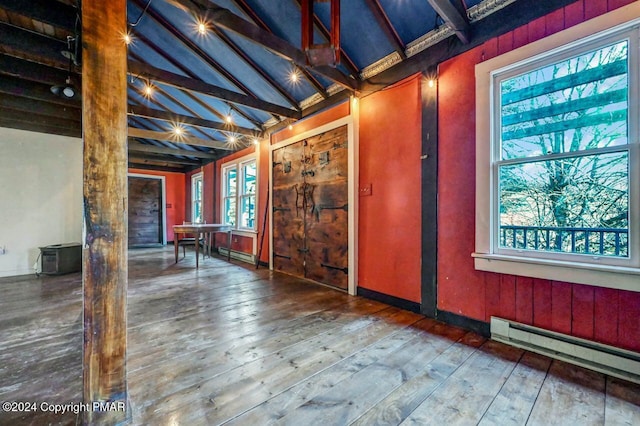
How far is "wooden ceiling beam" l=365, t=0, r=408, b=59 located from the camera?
95.7 inches

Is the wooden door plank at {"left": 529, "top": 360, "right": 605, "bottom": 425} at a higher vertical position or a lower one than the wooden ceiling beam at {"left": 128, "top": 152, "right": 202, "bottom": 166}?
lower

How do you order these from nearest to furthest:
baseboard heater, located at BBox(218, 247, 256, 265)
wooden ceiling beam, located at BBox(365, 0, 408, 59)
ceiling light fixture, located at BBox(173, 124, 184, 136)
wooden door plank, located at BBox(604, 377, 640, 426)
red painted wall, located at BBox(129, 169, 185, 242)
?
1. wooden door plank, located at BBox(604, 377, 640, 426)
2. wooden ceiling beam, located at BBox(365, 0, 408, 59)
3. ceiling light fixture, located at BBox(173, 124, 184, 136)
4. baseboard heater, located at BBox(218, 247, 256, 265)
5. red painted wall, located at BBox(129, 169, 185, 242)

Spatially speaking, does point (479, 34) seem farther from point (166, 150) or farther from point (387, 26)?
point (166, 150)

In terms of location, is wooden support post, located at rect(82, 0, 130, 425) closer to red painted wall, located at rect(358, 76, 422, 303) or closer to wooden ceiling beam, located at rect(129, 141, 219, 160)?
red painted wall, located at rect(358, 76, 422, 303)

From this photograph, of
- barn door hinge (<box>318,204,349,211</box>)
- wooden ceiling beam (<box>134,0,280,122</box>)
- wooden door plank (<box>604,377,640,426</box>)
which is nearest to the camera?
wooden door plank (<box>604,377,640,426</box>)

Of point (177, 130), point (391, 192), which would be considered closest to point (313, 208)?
point (391, 192)

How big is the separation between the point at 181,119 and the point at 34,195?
2.73 m

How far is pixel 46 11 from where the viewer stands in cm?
269

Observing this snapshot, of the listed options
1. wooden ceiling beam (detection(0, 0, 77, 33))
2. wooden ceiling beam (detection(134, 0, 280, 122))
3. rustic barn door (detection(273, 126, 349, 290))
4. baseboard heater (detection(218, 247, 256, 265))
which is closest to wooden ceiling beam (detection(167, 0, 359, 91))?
rustic barn door (detection(273, 126, 349, 290))

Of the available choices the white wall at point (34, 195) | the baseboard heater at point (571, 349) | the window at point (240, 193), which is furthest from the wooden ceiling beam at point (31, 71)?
the baseboard heater at point (571, 349)

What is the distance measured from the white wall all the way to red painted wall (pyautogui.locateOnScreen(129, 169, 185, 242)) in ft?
12.3

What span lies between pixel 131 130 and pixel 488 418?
5.83 meters

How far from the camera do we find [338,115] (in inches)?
140

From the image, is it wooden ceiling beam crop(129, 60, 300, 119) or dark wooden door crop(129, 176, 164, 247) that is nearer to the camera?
wooden ceiling beam crop(129, 60, 300, 119)
